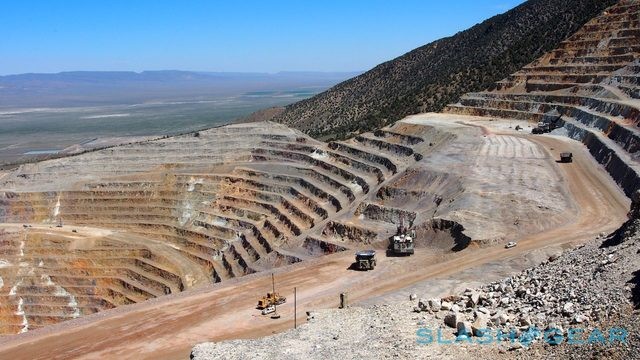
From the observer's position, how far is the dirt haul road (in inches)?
852

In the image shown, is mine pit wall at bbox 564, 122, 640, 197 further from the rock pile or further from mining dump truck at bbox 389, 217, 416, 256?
the rock pile

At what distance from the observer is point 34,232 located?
52219 mm

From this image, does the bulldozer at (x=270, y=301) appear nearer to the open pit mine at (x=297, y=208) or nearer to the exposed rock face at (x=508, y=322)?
the open pit mine at (x=297, y=208)

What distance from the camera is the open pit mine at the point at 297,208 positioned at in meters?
25.9

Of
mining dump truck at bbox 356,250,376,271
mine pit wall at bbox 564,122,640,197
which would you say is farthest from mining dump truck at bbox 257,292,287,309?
mine pit wall at bbox 564,122,640,197

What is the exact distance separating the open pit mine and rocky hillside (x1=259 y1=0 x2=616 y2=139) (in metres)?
10.0

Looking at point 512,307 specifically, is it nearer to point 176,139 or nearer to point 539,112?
point 539,112

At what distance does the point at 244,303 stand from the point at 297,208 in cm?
2132

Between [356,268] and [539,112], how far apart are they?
37601 millimetres

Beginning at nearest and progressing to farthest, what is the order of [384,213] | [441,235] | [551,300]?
[551,300] < [441,235] < [384,213]

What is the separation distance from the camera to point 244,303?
82.6 feet

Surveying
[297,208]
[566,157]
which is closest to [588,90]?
[566,157]

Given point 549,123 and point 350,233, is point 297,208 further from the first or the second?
point 549,123

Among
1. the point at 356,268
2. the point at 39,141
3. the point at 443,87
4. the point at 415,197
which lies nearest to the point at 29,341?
the point at 356,268
